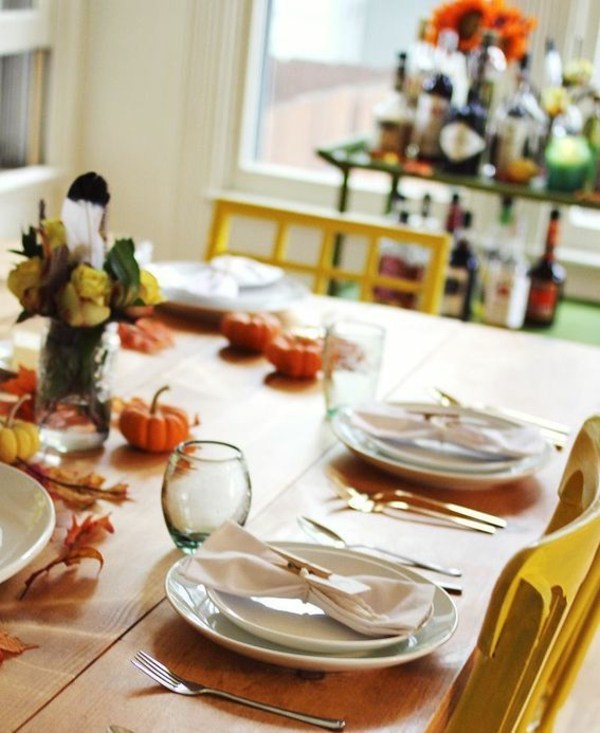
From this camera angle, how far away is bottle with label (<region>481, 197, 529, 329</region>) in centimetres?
303

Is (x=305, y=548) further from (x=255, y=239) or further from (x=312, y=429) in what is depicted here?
(x=255, y=239)

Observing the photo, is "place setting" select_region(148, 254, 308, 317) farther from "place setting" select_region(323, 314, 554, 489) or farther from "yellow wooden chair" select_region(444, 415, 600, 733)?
"yellow wooden chair" select_region(444, 415, 600, 733)

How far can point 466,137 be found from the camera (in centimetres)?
297

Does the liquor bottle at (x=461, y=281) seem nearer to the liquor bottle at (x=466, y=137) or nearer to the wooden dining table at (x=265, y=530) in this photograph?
the liquor bottle at (x=466, y=137)

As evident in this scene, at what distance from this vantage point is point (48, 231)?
4.63 feet

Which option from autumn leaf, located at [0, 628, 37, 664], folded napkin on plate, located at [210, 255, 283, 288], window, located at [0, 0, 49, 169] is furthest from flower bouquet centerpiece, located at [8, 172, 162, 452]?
window, located at [0, 0, 49, 169]

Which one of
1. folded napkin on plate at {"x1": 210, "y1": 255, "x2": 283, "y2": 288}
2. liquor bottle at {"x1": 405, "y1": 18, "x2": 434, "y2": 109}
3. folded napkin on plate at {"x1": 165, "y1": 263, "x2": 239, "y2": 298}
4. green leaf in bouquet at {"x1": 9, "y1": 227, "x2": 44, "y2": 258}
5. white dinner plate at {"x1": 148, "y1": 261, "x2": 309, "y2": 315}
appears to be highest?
liquor bottle at {"x1": 405, "y1": 18, "x2": 434, "y2": 109}

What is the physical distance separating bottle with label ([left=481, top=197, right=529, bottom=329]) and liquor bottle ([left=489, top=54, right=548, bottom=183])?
8.6 inches

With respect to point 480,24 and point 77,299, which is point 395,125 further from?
point 77,299

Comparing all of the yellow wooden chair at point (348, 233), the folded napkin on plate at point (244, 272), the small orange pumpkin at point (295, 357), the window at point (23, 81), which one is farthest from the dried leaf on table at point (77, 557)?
the window at point (23, 81)

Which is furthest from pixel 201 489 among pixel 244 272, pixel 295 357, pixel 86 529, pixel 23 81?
pixel 23 81

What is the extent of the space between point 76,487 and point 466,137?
1842 mm

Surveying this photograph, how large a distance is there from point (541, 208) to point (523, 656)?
106 inches

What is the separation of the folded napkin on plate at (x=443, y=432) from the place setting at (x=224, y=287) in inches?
20.2
